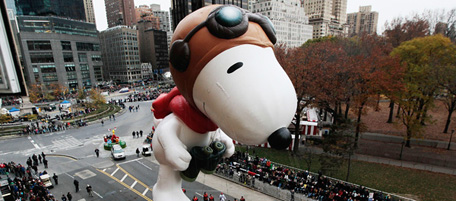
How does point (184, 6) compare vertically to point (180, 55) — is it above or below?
above

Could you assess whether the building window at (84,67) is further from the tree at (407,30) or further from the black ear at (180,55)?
the black ear at (180,55)

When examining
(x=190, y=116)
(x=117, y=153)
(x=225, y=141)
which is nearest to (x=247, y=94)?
(x=190, y=116)

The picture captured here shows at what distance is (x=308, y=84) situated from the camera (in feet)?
62.7

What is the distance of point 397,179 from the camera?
675 inches

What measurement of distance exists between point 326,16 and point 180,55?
136 metres

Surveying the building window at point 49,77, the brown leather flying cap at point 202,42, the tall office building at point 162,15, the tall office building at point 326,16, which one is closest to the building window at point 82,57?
the building window at point 49,77

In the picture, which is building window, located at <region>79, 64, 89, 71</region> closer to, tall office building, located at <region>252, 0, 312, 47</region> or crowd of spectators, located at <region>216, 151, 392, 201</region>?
tall office building, located at <region>252, 0, 312, 47</region>

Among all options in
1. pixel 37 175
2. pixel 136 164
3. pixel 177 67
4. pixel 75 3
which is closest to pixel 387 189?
pixel 177 67

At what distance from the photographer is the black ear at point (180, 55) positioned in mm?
4238

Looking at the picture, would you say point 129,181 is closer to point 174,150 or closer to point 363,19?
point 174,150

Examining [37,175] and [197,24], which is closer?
[197,24]

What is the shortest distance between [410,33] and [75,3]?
79.1m

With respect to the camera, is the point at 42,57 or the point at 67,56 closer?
the point at 42,57

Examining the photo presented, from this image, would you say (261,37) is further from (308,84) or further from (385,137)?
(385,137)
